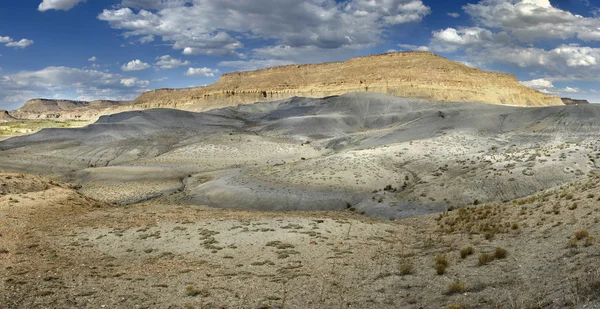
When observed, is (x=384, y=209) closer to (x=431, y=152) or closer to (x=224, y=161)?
(x=431, y=152)

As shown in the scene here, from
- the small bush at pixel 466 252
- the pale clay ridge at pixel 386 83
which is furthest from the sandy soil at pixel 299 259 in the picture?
the pale clay ridge at pixel 386 83

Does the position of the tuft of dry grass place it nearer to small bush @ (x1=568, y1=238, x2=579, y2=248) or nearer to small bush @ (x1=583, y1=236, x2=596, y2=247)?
small bush @ (x1=568, y1=238, x2=579, y2=248)

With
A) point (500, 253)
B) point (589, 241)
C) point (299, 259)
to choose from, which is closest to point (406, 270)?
point (500, 253)

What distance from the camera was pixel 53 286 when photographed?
35.1 feet

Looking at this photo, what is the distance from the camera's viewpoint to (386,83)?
422 ft

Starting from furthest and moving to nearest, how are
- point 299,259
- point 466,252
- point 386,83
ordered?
point 386,83, point 299,259, point 466,252

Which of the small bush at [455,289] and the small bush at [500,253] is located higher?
the small bush at [500,253]

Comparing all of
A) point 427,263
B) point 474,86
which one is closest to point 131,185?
point 427,263

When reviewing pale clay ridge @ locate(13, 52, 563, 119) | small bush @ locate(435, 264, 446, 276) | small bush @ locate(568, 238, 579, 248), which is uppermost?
pale clay ridge @ locate(13, 52, 563, 119)

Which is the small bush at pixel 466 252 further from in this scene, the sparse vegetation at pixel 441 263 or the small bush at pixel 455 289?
the small bush at pixel 455 289

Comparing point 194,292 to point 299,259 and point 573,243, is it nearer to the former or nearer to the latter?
point 299,259

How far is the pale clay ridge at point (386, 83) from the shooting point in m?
125

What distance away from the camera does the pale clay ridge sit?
125 m

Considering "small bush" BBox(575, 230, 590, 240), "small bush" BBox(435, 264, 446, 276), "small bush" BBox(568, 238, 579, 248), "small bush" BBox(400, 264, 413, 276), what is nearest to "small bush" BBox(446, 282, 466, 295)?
"small bush" BBox(435, 264, 446, 276)
